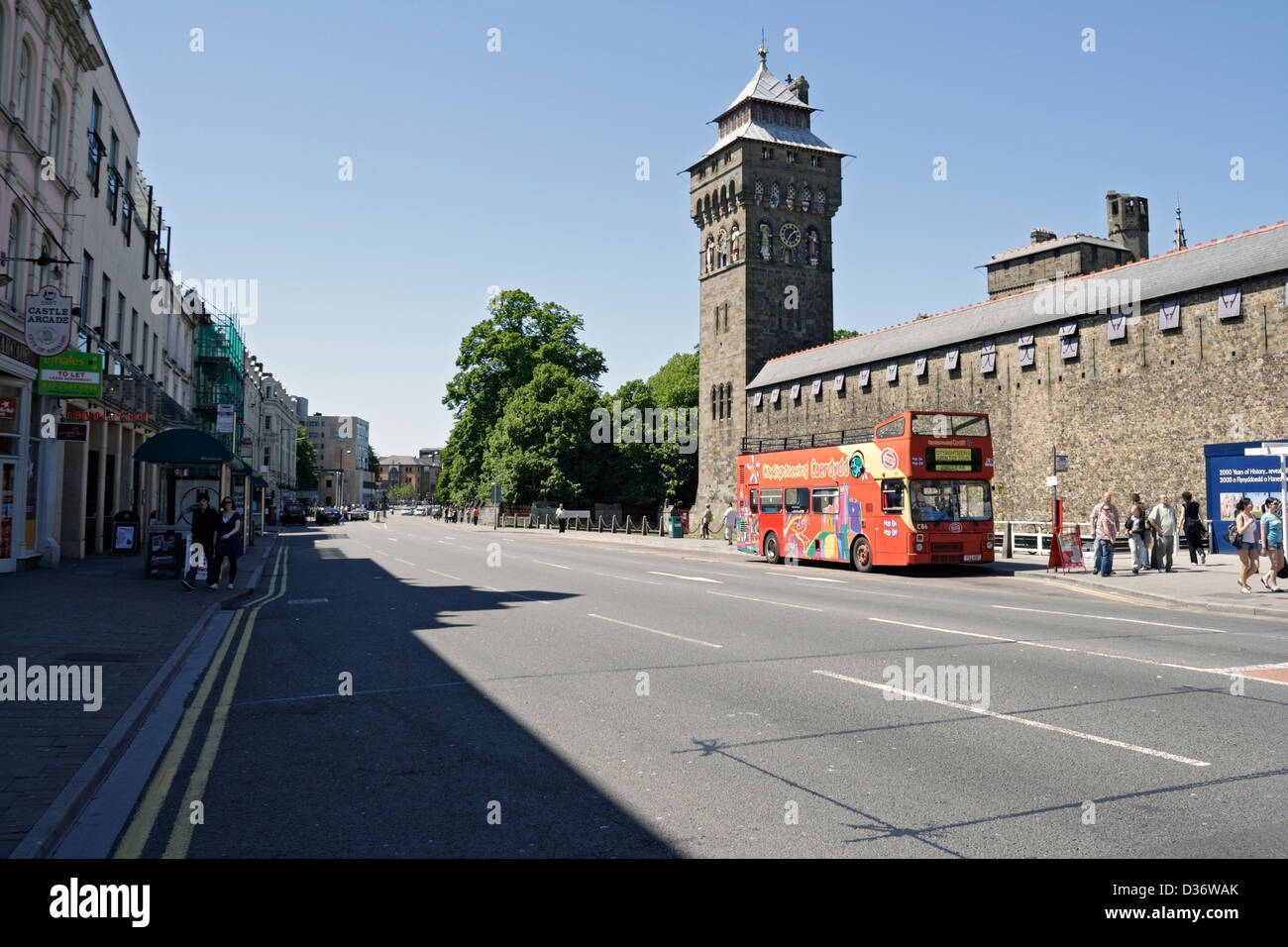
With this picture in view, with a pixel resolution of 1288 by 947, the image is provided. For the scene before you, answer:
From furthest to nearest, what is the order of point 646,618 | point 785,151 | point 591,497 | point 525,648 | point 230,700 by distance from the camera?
point 591,497 < point 785,151 < point 646,618 < point 525,648 < point 230,700

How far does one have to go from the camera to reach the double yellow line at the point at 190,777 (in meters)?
4.35

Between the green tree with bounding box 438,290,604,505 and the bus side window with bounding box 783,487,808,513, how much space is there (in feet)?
140

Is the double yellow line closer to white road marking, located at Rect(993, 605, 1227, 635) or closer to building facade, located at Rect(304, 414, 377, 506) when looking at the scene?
white road marking, located at Rect(993, 605, 1227, 635)

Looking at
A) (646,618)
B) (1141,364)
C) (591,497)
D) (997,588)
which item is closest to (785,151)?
(591,497)

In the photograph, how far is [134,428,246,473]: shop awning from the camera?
1881cm

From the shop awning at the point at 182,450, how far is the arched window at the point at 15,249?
3.66 m

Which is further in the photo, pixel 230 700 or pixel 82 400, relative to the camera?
pixel 82 400

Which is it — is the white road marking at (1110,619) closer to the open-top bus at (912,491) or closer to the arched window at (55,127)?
the open-top bus at (912,491)

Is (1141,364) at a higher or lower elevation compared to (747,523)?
higher

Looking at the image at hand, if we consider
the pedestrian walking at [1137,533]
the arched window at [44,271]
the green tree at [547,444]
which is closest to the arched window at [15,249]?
the arched window at [44,271]

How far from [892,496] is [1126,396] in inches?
636

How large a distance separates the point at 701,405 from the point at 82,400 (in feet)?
138

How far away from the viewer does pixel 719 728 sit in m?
6.47
